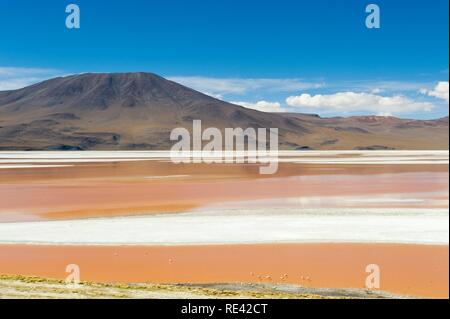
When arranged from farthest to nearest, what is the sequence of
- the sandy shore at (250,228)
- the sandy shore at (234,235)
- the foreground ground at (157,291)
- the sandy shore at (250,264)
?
the sandy shore at (250,228) < the sandy shore at (234,235) < the sandy shore at (250,264) < the foreground ground at (157,291)

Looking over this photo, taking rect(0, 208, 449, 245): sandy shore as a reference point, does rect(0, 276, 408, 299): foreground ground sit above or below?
below

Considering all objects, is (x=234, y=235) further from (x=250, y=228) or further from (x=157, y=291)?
(x=157, y=291)

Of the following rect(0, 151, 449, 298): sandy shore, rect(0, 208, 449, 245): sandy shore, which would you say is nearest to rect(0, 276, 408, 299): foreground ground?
rect(0, 151, 449, 298): sandy shore

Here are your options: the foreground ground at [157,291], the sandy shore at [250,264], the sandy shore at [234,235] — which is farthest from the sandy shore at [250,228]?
the foreground ground at [157,291]

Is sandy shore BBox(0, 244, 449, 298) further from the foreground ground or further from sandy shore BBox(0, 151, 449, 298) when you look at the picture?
the foreground ground

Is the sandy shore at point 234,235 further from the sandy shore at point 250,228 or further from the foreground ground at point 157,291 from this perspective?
the foreground ground at point 157,291
